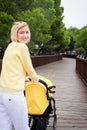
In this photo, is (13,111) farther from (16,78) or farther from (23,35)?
(23,35)

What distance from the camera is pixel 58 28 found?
48938 mm

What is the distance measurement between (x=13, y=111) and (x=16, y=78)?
11.9 inches

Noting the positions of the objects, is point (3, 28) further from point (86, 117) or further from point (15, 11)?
point (86, 117)

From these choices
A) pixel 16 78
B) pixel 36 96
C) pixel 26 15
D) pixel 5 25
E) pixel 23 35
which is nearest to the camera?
pixel 16 78

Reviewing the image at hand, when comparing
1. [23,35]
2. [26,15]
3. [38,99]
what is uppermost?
[26,15]

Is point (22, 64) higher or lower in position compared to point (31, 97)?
higher

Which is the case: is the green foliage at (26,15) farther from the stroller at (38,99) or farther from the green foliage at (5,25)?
the stroller at (38,99)

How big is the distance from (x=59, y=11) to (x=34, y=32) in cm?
2206

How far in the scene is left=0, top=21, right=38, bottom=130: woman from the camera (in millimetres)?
3180

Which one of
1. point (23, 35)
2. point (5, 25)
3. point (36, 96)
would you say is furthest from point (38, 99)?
point (5, 25)

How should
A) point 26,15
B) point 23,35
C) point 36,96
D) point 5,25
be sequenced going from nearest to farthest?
point 23,35 < point 36,96 < point 5,25 < point 26,15

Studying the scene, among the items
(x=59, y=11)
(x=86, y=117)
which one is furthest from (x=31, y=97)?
(x=59, y=11)

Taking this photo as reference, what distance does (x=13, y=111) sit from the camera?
10.5 ft

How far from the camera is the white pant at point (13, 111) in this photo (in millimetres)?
3176
